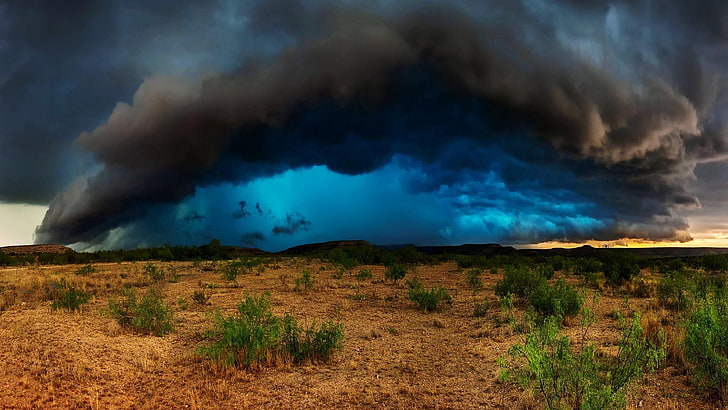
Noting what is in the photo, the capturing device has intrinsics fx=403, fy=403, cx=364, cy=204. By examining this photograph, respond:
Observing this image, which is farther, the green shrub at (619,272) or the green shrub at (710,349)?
the green shrub at (619,272)

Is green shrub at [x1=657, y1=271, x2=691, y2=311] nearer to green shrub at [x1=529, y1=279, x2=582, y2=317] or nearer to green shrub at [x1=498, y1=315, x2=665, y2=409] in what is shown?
green shrub at [x1=529, y1=279, x2=582, y2=317]

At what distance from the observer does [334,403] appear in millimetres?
6945

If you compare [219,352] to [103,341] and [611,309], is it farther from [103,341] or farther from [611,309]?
[611,309]

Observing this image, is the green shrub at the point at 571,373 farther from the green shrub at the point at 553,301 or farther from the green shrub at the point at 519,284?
the green shrub at the point at 519,284

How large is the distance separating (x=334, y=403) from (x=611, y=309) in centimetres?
1149

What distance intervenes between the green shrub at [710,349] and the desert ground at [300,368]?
0.27 meters

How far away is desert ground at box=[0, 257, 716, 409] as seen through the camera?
6.97 meters

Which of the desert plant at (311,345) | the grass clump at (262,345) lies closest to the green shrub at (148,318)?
the grass clump at (262,345)

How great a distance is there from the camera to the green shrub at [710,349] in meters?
6.73

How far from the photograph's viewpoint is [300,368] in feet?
28.2

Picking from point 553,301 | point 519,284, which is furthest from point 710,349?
point 519,284

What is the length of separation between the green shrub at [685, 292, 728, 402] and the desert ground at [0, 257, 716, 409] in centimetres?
27

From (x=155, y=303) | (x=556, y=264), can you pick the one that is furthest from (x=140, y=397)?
(x=556, y=264)

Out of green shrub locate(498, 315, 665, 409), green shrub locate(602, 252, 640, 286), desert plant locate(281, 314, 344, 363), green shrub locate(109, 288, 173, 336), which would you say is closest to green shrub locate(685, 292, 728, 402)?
green shrub locate(498, 315, 665, 409)
